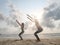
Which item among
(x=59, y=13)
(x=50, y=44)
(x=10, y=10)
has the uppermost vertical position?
(x=10, y=10)

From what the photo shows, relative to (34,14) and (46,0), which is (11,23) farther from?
(46,0)

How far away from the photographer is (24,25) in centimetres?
468

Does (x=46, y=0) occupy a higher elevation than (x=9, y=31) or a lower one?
higher

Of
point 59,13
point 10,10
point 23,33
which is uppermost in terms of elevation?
point 10,10

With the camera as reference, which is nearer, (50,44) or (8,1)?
(50,44)

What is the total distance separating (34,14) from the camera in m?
4.65

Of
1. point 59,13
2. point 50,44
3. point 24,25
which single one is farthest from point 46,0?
point 50,44

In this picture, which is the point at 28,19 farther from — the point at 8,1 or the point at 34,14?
the point at 8,1

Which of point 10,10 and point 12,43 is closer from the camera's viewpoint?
point 12,43

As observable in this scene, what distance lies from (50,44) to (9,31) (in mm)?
1313

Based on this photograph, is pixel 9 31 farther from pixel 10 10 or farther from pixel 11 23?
pixel 10 10

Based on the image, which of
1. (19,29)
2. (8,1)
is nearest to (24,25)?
(19,29)

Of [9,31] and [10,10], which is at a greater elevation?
[10,10]

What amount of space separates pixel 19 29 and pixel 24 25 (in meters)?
0.20
